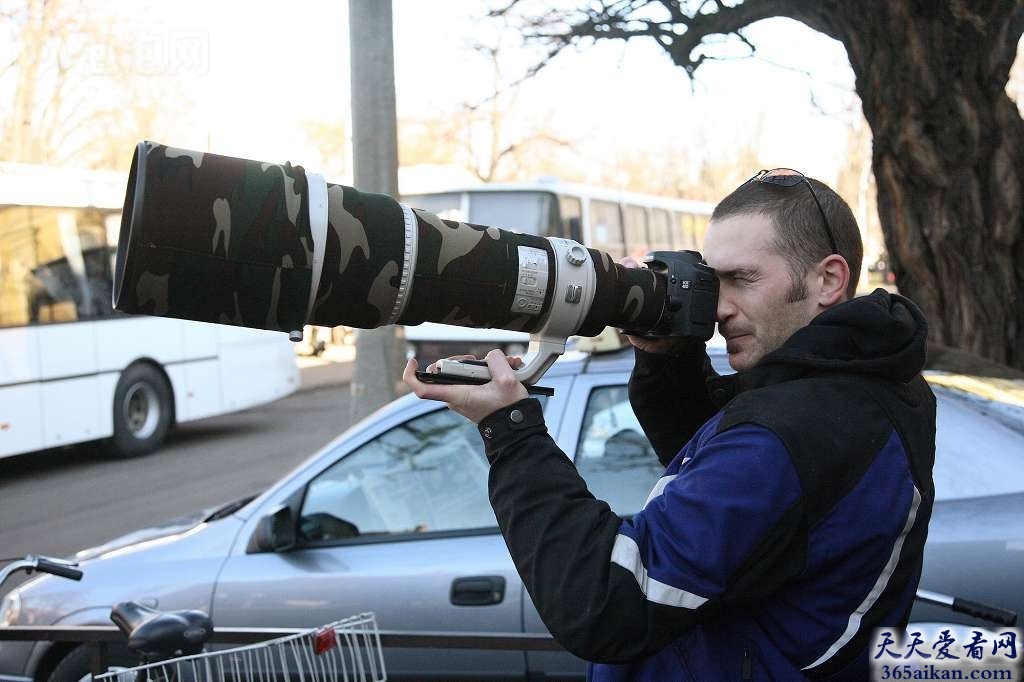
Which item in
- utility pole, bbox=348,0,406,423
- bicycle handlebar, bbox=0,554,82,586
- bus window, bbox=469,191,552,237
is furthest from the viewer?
bus window, bbox=469,191,552,237

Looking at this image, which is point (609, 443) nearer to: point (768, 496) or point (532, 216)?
point (768, 496)

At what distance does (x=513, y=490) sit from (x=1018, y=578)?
1.95m

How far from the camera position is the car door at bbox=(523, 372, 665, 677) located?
10.9 feet

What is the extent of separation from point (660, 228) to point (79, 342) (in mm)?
10820

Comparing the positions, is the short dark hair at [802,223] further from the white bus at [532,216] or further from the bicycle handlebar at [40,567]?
the white bus at [532,216]

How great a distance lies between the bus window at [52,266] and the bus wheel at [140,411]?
0.85 m

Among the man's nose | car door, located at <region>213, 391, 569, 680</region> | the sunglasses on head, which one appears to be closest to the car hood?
car door, located at <region>213, 391, 569, 680</region>

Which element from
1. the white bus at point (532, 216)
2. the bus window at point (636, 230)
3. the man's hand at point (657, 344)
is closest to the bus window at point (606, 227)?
the white bus at point (532, 216)

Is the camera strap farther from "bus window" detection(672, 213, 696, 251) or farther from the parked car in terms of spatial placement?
"bus window" detection(672, 213, 696, 251)

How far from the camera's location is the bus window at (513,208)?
42.3 feet

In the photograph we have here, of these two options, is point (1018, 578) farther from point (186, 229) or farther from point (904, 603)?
point (186, 229)

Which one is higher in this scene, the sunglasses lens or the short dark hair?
the sunglasses lens

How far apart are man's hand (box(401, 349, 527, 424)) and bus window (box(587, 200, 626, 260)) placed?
41.0 feet

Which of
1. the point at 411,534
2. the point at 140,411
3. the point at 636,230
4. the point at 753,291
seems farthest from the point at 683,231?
the point at 753,291
